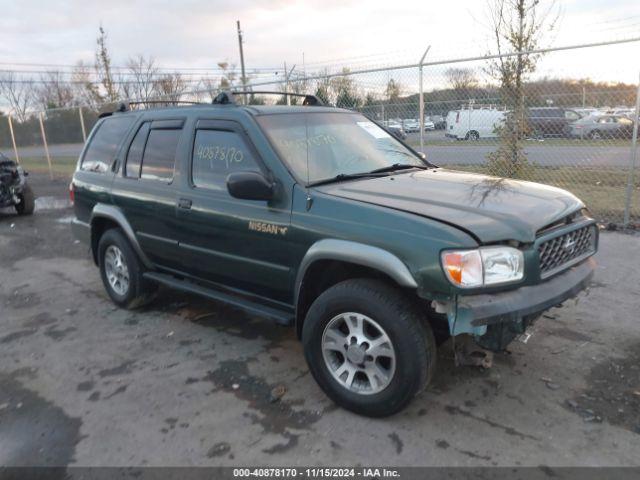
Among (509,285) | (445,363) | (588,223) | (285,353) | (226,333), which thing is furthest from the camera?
(226,333)

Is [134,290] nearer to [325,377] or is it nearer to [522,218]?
[325,377]

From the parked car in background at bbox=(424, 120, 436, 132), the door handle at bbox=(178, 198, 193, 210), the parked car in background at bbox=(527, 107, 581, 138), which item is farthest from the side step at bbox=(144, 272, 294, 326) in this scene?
the parked car in background at bbox=(527, 107, 581, 138)

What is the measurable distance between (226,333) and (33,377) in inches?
58.4

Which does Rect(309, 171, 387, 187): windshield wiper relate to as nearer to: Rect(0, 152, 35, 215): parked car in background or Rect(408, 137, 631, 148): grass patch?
Rect(408, 137, 631, 148): grass patch

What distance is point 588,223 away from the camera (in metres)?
3.44

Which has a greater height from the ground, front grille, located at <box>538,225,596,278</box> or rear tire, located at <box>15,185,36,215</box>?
front grille, located at <box>538,225,596,278</box>

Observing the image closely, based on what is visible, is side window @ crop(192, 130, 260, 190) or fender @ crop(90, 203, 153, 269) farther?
fender @ crop(90, 203, 153, 269)

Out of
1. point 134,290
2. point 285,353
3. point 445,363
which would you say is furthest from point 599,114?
point 134,290

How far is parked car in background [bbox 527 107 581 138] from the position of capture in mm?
7855

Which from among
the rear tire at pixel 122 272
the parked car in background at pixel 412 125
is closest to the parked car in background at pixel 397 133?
the parked car in background at pixel 412 125

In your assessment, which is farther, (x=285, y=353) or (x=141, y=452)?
(x=285, y=353)

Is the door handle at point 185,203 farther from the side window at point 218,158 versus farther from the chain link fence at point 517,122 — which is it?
Answer: the chain link fence at point 517,122

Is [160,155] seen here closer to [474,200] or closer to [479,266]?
[474,200]

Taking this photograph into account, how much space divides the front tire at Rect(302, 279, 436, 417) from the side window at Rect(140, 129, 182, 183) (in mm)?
1941
